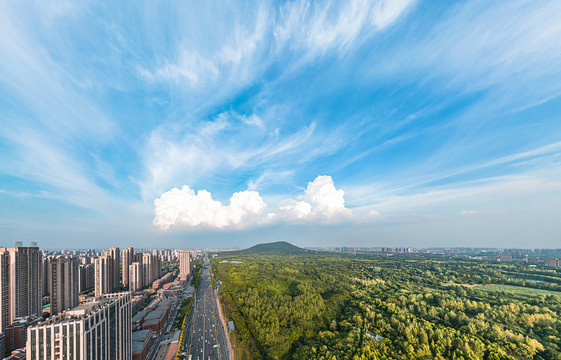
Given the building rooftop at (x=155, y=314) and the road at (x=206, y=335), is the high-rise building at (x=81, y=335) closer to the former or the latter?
the road at (x=206, y=335)

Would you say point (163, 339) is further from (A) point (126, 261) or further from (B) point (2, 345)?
(A) point (126, 261)

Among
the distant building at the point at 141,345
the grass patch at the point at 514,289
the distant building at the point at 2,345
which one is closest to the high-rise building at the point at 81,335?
the distant building at the point at 141,345

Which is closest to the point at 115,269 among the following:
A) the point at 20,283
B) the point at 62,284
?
the point at 62,284

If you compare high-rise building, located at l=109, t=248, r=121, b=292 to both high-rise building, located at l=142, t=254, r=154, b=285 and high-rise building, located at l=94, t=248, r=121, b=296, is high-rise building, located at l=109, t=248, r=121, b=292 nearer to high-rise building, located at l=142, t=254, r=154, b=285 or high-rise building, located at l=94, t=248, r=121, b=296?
high-rise building, located at l=94, t=248, r=121, b=296

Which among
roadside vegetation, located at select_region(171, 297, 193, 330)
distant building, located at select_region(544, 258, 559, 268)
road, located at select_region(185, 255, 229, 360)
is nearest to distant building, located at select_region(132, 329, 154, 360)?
road, located at select_region(185, 255, 229, 360)

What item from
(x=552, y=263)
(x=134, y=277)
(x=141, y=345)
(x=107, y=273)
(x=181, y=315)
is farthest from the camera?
(x=552, y=263)

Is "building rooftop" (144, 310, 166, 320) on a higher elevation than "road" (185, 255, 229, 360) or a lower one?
higher
